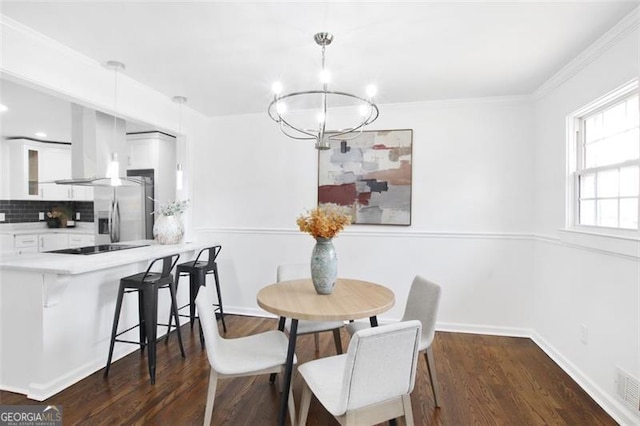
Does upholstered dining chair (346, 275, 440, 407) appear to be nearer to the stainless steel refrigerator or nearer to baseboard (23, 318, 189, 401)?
baseboard (23, 318, 189, 401)

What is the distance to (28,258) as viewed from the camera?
2.53m

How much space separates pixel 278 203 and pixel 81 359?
2.33 metres

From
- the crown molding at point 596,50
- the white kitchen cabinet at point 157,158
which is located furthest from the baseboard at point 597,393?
the white kitchen cabinet at point 157,158

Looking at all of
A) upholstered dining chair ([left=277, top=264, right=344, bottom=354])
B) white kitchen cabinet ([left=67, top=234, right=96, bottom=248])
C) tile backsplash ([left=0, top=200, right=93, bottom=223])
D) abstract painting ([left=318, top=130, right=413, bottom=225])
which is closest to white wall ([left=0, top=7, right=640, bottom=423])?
abstract painting ([left=318, top=130, right=413, bottom=225])

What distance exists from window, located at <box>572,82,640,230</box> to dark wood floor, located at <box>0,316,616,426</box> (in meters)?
1.25

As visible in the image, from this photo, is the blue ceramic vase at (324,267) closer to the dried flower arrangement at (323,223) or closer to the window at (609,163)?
the dried flower arrangement at (323,223)

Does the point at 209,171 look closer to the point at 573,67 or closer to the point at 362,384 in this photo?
the point at 362,384

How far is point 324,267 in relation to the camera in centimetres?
220

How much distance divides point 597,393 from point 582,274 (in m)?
0.82

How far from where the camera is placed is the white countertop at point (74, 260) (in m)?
2.23

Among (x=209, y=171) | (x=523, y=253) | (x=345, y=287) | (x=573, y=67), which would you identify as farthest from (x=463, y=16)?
(x=209, y=171)

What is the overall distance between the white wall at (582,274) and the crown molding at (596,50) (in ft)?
0.09

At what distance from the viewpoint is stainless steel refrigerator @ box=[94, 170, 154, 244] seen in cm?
472

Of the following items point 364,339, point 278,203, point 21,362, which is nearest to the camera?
point 364,339
